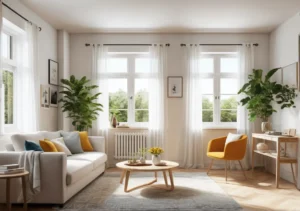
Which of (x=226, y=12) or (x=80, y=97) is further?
(x=80, y=97)

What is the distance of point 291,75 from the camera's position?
6090mm

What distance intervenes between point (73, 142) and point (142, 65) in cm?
240

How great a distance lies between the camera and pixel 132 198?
461 cm

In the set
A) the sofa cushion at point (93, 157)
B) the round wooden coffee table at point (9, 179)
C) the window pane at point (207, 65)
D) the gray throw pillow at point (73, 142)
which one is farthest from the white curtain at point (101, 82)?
the round wooden coffee table at point (9, 179)

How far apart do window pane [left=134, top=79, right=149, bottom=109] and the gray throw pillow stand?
5.94 feet

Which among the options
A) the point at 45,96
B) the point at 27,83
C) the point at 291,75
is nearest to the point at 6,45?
the point at 27,83

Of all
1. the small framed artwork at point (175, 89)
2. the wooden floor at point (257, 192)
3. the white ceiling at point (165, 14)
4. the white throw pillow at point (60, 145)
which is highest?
the white ceiling at point (165, 14)

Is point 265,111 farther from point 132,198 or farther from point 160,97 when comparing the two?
point 132,198

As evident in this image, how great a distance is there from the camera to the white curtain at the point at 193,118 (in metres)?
7.28

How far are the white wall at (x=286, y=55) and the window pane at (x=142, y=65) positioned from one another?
2.51 metres

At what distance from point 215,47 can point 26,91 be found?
388 cm

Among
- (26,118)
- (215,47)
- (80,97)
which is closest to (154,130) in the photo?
(80,97)

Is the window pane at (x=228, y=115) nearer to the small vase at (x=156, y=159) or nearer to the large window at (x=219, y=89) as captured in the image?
the large window at (x=219, y=89)

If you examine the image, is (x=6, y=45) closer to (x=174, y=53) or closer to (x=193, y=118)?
(x=174, y=53)
